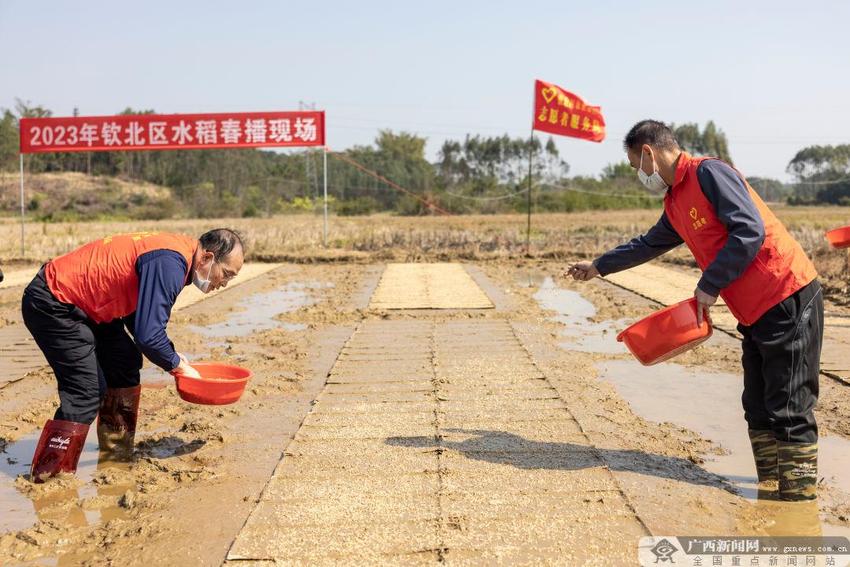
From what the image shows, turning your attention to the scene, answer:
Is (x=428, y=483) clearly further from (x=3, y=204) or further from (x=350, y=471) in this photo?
(x=3, y=204)

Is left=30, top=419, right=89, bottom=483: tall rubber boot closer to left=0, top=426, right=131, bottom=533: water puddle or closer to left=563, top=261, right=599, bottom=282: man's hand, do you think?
left=0, top=426, right=131, bottom=533: water puddle

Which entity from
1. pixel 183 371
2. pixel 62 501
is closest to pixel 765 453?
pixel 183 371

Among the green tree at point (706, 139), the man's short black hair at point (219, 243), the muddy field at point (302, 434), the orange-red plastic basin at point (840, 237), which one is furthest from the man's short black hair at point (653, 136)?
the green tree at point (706, 139)

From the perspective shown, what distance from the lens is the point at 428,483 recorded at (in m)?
3.41

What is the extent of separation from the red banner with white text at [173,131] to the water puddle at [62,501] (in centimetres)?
1197

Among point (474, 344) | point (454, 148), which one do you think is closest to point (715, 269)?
point (474, 344)

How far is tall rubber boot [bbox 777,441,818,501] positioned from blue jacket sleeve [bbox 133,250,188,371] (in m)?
2.50

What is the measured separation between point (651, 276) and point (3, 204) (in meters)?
36.2

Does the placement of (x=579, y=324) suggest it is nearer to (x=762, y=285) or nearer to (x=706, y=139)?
(x=762, y=285)

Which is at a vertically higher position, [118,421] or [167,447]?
[118,421]

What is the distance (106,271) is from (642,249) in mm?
2434

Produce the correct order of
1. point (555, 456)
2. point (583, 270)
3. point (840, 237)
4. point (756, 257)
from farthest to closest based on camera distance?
point (583, 270) → point (840, 237) → point (555, 456) → point (756, 257)

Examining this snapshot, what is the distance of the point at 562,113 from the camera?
1553cm

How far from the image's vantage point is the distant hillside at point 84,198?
3578 centimetres
